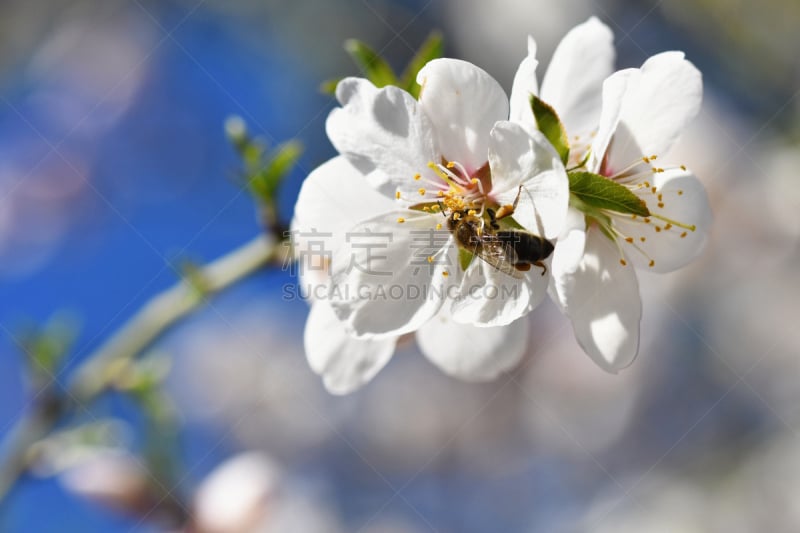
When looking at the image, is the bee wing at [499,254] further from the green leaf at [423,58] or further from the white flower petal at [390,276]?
the green leaf at [423,58]

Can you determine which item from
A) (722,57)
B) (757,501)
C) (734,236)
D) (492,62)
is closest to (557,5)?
(492,62)

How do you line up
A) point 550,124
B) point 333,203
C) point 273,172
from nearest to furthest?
point 550,124, point 333,203, point 273,172

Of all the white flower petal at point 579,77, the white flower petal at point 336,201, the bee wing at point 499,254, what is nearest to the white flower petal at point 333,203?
the white flower petal at point 336,201

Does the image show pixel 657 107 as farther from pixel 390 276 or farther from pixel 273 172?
pixel 273 172

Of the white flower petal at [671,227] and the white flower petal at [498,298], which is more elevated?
the white flower petal at [498,298]

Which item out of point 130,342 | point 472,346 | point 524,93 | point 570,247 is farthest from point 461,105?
point 130,342
